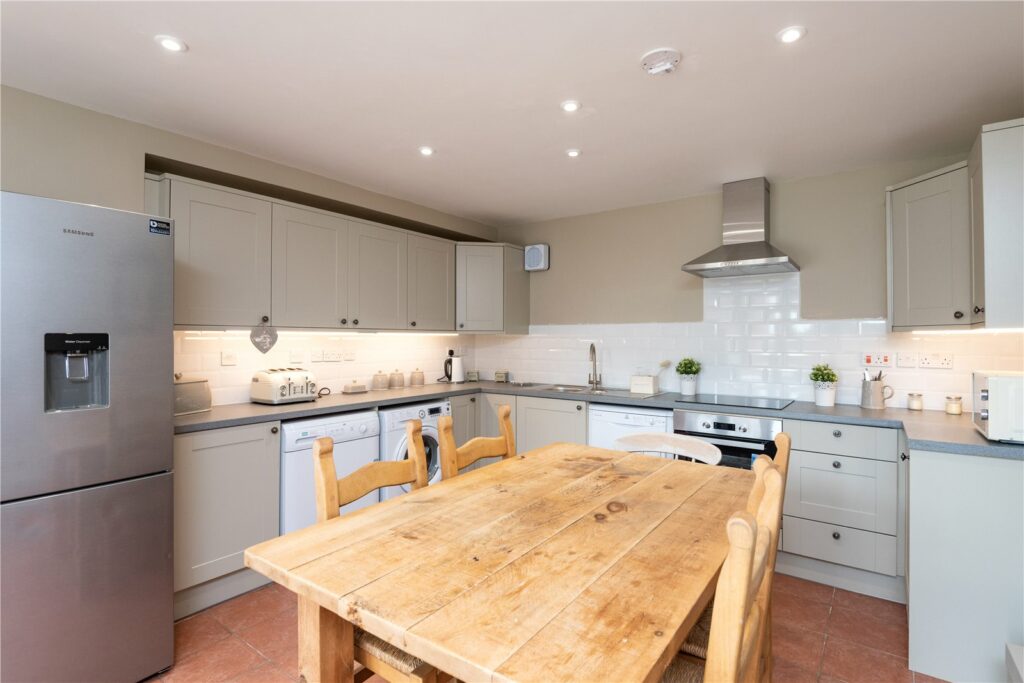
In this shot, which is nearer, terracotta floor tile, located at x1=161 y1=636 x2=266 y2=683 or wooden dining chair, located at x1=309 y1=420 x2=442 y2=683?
wooden dining chair, located at x1=309 y1=420 x2=442 y2=683

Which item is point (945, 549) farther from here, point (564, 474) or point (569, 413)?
point (569, 413)

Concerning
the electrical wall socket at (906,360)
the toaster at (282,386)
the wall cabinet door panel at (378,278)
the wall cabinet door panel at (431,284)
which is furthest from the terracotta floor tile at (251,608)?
the electrical wall socket at (906,360)

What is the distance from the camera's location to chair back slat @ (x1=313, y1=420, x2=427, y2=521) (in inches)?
55.7

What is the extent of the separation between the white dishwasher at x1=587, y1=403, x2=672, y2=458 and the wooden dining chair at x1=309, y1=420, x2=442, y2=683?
6.08ft

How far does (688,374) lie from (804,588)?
1474mm

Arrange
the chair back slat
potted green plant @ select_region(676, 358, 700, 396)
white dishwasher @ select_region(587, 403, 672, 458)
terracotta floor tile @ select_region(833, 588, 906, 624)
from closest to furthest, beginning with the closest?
the chair back slat
terracotta floor tile @ select_region(833, 588, 906, 624)
white dishwasher @ select_region(587, 403, 672, 458)
potted green plant @ select_region(676, 358, 700, 396)

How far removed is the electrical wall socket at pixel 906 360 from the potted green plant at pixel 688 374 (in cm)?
117

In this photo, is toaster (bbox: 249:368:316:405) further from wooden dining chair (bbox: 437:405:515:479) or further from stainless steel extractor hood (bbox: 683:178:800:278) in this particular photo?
stainless steel extractor hood (bbox: 683:178:800:278)

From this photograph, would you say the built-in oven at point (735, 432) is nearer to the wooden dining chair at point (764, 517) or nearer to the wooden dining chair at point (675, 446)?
the wooden dining chair at point (675, 446)

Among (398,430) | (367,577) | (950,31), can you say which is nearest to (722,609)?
(367,577)

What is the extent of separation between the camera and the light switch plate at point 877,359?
308 cm

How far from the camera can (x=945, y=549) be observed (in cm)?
196

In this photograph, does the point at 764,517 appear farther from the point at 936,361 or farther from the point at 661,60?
the point at 936,361

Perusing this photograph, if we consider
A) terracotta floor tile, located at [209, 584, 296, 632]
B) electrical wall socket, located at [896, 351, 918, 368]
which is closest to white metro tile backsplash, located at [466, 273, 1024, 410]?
electrical wall socket, located at [896, 351, 918, 368]
